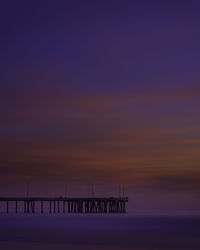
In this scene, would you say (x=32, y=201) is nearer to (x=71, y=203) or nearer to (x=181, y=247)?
(x=71, y=203)

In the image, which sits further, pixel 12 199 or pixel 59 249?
pixel 12 199

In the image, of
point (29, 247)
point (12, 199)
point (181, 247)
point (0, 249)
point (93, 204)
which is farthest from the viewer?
point (93, 204)

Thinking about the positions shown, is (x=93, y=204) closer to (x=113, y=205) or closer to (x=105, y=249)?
(x=113, y=205)

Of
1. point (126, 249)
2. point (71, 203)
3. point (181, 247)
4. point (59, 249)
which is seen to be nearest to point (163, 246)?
point (181, 247)

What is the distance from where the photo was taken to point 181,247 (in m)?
37.4

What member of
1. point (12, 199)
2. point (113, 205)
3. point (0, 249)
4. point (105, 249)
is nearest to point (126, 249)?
point (105, 249)

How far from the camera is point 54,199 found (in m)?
127

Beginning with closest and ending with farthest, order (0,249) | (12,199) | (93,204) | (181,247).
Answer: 1. (0,249)
2. (181,247)
3. (12,199)
4. (93,204)

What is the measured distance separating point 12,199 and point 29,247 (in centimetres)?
9128

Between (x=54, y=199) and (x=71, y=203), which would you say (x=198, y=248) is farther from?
(x=71, y=203)

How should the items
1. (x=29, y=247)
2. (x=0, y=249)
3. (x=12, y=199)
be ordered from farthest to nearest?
(x=12, y=199), (x=29, y=247), (x=0, y=249)

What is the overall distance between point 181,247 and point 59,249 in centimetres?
874

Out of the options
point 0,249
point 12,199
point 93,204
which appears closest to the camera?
point 0,249

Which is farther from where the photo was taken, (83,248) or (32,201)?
(32,201)
